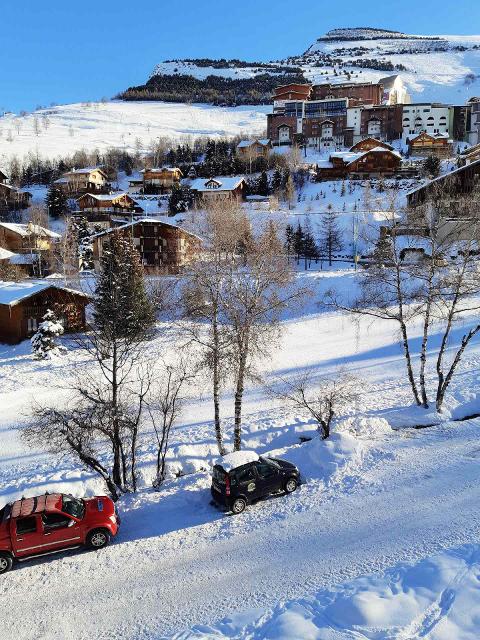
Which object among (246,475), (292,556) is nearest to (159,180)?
(246,475)

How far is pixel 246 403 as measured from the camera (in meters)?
21.7

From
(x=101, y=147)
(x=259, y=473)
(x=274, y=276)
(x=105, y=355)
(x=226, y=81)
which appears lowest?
(x=259, y=473)

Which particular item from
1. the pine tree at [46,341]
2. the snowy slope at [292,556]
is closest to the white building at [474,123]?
the pine tree at [46,341]

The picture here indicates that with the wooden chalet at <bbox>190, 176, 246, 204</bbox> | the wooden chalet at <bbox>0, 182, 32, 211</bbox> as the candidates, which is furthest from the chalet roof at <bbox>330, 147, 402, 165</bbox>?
the wooden chalet at <bbox>0, 182, 32, 211</bbox>

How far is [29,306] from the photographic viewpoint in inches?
1235

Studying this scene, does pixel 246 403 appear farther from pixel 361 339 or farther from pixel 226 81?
pixel 226 81

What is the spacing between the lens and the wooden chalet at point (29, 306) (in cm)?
3088

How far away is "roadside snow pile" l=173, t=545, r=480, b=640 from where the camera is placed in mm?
6809

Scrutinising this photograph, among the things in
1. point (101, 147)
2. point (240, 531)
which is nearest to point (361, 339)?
point (240, 531)

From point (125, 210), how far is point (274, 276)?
54.1 meters

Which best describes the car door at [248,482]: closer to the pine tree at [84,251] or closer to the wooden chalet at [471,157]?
the pine tree at [84,251]

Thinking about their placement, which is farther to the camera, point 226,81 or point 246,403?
point 226,81

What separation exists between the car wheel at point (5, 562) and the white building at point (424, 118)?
3770 inches

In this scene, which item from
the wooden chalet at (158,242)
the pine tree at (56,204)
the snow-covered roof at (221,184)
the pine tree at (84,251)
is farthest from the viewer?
the pine tree at (56,204)
